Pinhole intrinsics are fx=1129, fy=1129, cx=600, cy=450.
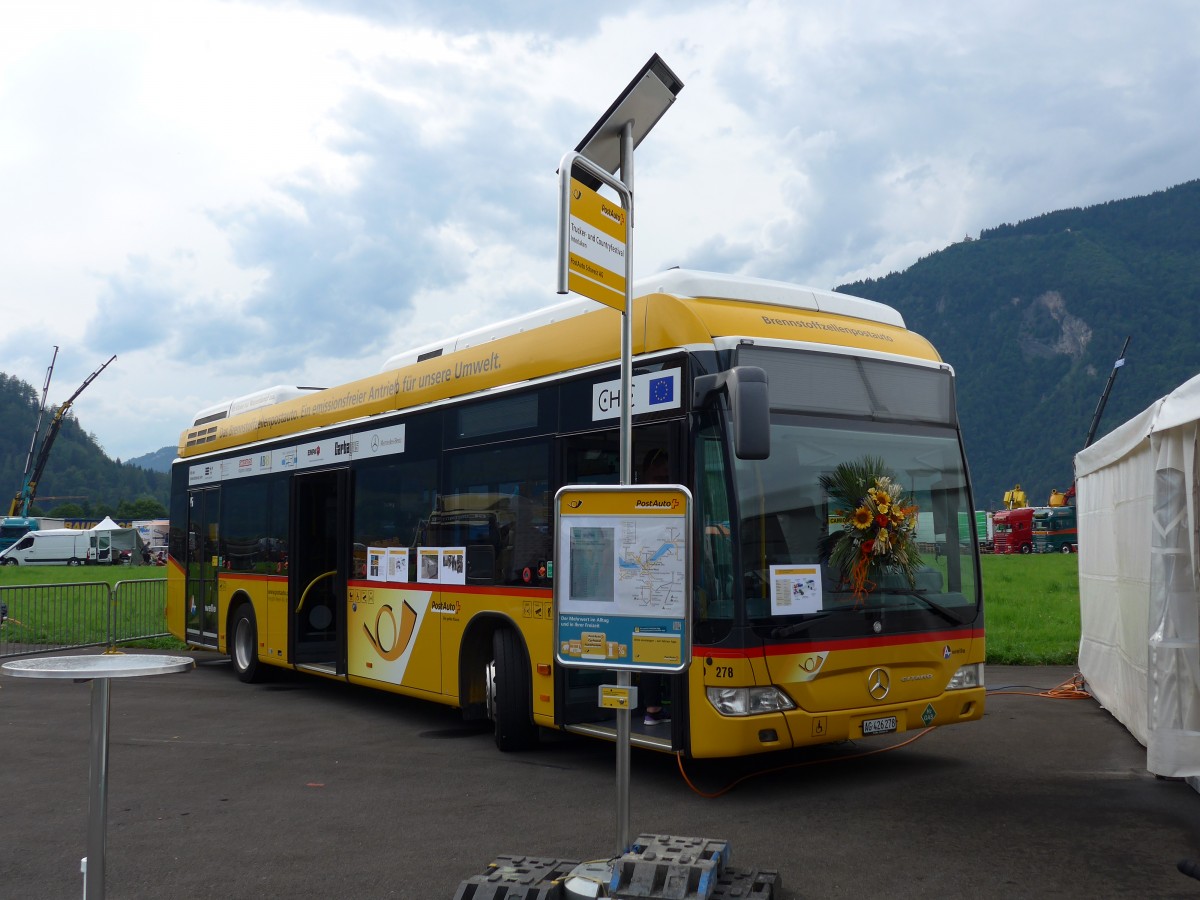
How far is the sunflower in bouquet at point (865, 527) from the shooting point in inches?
277

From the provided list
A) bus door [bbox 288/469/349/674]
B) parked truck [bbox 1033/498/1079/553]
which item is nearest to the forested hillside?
parked truck [bbox 1033/498/1079/553]

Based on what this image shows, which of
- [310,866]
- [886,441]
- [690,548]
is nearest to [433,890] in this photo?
[310,866]

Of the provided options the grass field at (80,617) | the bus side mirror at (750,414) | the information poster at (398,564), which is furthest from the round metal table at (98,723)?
the grass field at (80,617)

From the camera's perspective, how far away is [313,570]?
485 inches

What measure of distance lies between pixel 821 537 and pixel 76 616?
53.1ft

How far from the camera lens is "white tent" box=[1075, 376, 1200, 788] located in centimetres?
687

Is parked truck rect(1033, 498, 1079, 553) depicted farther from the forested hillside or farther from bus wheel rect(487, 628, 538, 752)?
the forested hillside

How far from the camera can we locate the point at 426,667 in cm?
975

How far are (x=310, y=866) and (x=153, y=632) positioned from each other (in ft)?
50.7

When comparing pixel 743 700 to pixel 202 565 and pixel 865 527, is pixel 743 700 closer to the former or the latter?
pixel 865 527

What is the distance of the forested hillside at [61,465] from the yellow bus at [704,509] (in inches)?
5616

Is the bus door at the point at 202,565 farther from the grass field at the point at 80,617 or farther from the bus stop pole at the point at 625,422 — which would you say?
the bus stop pole at the point at 625,422

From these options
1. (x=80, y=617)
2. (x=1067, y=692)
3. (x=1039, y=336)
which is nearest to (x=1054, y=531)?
(x=1067, y=692)

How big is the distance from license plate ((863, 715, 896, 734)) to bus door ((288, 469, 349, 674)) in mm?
6713
